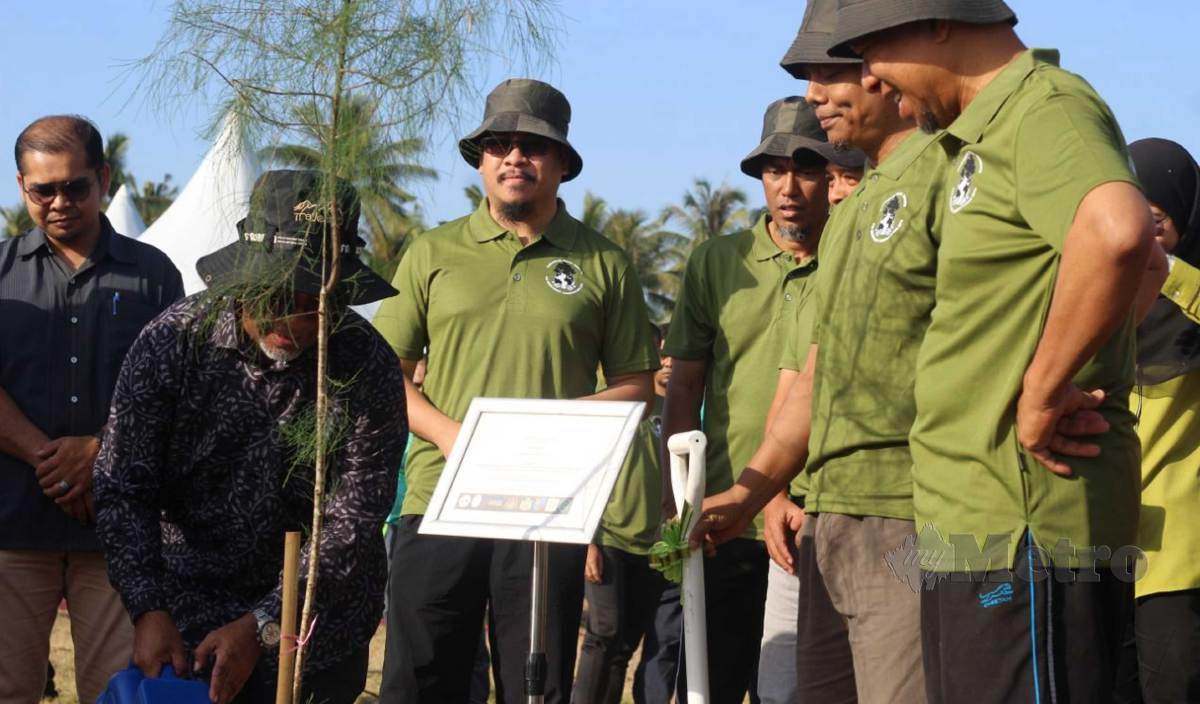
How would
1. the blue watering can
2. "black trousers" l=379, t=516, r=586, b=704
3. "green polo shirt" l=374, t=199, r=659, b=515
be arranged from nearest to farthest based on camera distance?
the blue watering can → "black trousers" l=379, t=516, r=586, b=704 → "green polo shirt" l=374, t=199, r=659, b=515

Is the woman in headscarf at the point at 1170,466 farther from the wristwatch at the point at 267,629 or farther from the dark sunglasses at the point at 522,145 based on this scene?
the wristwatch at the point at 267,629

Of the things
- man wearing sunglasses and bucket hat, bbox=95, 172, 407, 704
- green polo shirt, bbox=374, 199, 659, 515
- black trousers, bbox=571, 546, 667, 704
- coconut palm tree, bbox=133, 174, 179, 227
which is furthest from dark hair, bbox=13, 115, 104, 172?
coconut palm tree, bbox=133, 174, 179, 227

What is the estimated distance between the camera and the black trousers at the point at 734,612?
17.5ft

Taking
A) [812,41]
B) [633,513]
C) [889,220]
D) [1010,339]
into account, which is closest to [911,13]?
[889,220]

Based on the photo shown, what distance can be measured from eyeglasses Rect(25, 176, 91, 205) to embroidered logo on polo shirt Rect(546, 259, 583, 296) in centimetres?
171

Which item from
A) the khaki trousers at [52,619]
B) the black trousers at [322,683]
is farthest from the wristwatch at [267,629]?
the khaki trousers at [52,619]

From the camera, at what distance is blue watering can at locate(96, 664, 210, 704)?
3.71 meters

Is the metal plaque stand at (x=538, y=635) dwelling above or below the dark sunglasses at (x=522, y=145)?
below

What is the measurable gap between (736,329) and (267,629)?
7.11 feet

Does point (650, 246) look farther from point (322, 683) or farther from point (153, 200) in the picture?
point (322, 683)

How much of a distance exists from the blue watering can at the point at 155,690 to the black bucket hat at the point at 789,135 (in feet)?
9.06

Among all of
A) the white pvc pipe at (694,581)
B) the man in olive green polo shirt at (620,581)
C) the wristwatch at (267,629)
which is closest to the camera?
the white pvc pipe at (694,581)

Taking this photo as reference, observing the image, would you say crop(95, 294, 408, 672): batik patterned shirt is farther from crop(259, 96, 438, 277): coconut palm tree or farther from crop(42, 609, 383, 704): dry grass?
crop(42, 609, 383, 704): dry grass

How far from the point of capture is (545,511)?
3.68m
